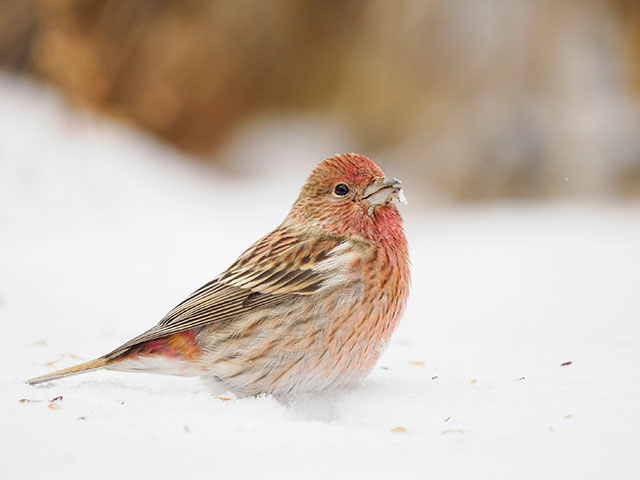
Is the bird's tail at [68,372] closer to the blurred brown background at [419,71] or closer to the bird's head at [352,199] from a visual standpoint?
the bird's head at [352,199]

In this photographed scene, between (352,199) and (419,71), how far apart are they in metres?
5.76

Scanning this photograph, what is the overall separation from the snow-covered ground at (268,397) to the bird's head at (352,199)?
29.4 inches

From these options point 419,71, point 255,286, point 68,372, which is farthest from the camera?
point 419,71

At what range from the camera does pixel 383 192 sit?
3121mm

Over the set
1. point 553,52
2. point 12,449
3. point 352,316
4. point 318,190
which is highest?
point 553,52

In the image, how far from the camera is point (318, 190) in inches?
128

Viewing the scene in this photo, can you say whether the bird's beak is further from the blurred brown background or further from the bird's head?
the blurred brown background

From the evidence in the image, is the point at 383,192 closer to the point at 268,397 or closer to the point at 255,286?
the point at 255,286

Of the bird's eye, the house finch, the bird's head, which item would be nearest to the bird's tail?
the house finch

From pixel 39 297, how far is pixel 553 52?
6.47m

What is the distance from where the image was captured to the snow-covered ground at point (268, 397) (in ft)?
7.10

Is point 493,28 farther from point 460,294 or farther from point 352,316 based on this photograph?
point 352,316

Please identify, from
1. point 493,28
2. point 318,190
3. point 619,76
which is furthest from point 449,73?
point 318,190

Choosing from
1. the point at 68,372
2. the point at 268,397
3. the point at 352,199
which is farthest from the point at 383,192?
the point at 68,372
